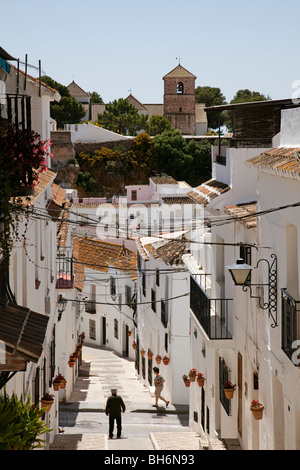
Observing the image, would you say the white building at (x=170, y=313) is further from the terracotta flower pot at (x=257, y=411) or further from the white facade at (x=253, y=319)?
the terracotta flower pot at (x=257, y=411)

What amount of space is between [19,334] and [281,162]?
13.0 ft

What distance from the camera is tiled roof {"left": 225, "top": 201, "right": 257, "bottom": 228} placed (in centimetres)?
1227

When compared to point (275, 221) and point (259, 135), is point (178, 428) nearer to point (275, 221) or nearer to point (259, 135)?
point (259, 135)

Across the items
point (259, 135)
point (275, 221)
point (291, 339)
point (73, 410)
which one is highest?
point (259, 135)

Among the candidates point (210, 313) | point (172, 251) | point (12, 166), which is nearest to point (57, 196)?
point (172, 251)

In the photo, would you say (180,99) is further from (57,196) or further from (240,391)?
(240,391)

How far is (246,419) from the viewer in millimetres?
12789

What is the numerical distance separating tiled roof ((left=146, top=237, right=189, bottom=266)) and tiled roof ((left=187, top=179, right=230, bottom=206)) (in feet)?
13.5

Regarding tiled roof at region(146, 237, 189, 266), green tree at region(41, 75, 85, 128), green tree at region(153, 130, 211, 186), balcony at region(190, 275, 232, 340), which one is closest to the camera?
balcony at region(190, 275, 232, 340)

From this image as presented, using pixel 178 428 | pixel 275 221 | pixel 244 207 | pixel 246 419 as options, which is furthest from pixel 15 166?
pixel 178 428

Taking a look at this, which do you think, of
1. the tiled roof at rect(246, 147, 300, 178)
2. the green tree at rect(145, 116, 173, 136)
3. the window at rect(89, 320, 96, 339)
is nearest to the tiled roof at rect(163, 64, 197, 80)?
the green tree at rect(145, 116, 173, 136)

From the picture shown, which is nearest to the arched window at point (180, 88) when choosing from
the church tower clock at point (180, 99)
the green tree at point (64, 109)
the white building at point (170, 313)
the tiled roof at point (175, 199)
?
the church tower clock at point (180, 99)

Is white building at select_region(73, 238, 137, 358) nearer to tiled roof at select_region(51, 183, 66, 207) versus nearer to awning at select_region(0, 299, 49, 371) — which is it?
tiled roof at select_region(51, 183, 66, 207)
